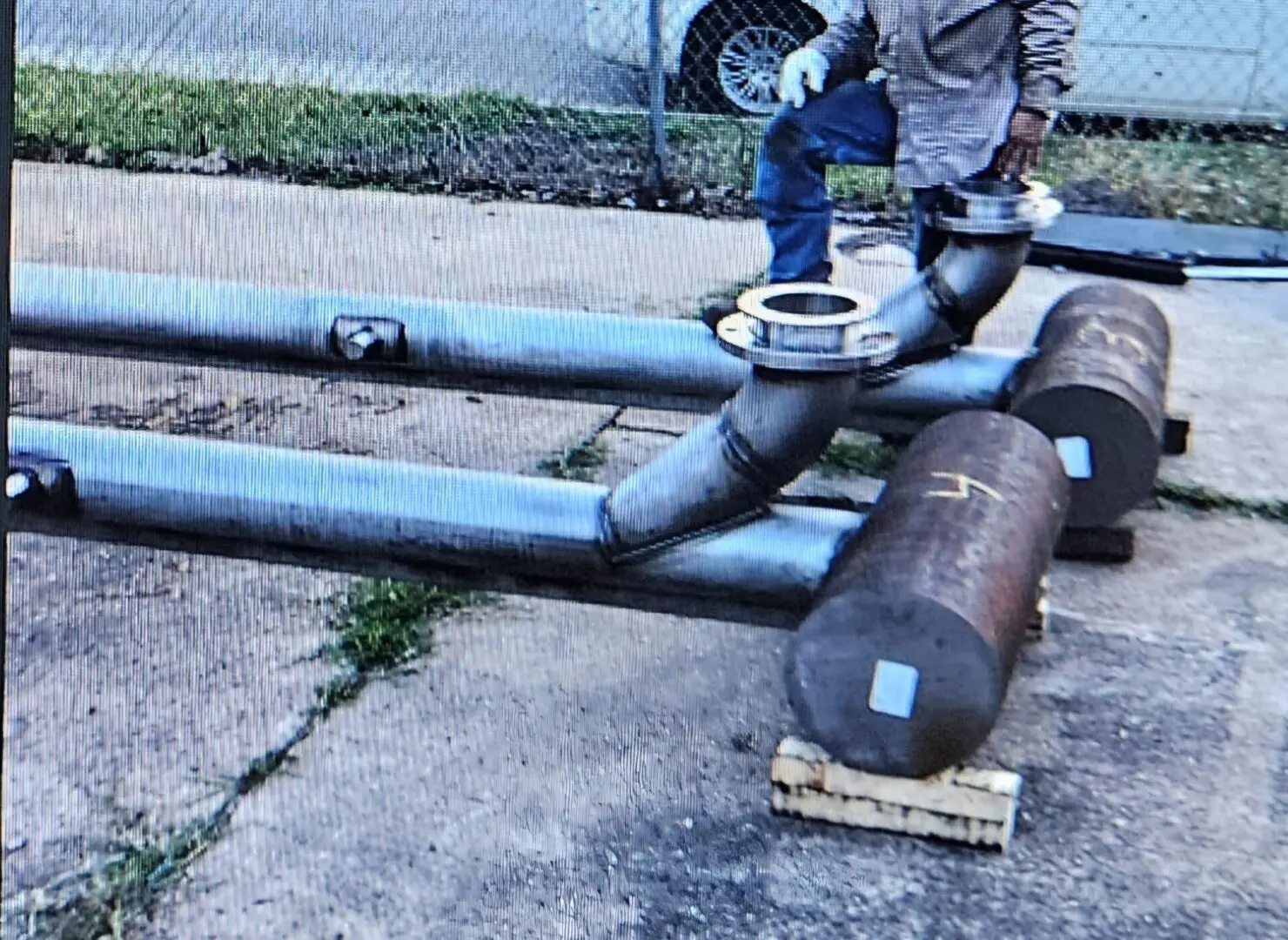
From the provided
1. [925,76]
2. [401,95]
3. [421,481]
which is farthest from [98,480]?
[401,95]

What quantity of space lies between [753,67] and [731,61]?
11 centimetres

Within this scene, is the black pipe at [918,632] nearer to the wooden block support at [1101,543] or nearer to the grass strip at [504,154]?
the wooden block support at [1101,543]

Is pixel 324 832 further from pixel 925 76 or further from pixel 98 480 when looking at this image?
pixel 925 76

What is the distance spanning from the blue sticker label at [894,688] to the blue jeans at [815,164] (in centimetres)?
185

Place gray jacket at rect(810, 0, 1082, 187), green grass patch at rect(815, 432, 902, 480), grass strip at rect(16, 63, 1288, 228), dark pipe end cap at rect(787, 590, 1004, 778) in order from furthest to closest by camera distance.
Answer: grass strip at rect(16, 63, 1288, 228), green grass patch at rect(815, 432, 902, 480), gray jacket at rect(810, 0, 1082, 187), dark pipe end cap at rect(787, 590, 1004, 778)

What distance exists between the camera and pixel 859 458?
13.4ft

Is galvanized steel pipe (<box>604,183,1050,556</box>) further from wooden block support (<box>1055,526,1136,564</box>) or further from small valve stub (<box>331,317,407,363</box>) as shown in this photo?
wooden block support (<box>1055,526,1136,564</box>)

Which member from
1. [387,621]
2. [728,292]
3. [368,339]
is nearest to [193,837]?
[387,621]

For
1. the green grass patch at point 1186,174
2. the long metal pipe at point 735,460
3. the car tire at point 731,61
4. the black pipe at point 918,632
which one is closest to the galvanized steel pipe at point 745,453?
the long metal pipe at point 735,460

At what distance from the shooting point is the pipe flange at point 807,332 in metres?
2.40

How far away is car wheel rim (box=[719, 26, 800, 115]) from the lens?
698 cm

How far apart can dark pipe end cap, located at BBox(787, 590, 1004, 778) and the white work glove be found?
2.06 m

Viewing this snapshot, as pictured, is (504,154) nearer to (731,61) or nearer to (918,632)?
(731,61)

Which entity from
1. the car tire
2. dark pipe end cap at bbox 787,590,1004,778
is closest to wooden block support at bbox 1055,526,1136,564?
dark pipe end cap at bbox 787,590,1004,778
